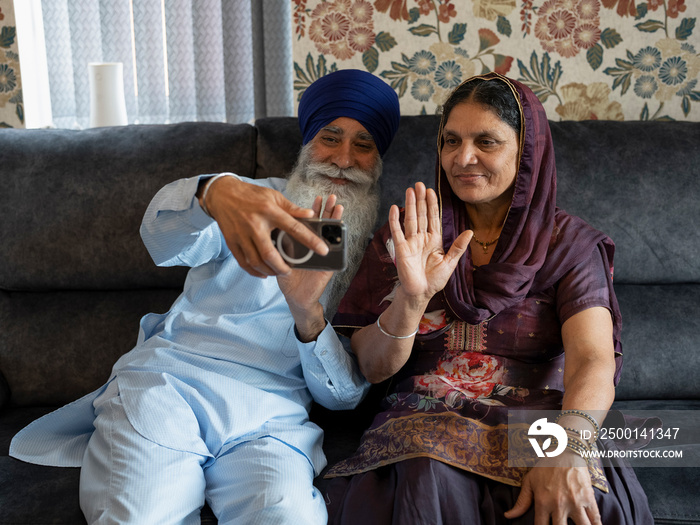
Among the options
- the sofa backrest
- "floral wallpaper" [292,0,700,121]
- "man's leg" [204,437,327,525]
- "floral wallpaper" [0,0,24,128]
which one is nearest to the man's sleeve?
"man's leg" [204,437,327,525]

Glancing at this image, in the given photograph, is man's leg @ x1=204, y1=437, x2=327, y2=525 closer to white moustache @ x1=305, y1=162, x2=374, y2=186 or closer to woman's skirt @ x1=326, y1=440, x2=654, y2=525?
woman's skirt @ x1=326, y1=440, x2=654, y2=525

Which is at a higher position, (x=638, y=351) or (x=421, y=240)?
(x=421, y=240)

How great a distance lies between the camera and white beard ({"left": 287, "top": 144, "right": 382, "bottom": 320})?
1693 mm

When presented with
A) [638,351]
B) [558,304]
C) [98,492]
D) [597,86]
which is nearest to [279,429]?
[98,492]

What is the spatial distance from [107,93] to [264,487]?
169cm

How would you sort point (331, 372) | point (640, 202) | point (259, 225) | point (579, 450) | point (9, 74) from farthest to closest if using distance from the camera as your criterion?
point (9, 74)
point (640, 202)
point (331, 372)
point (579, 450)
point (259, 225)

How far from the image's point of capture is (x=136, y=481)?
3.92 ft

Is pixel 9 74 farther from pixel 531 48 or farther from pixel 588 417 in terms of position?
pixel 588 417

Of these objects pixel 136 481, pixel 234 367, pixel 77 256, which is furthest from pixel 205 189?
pixel 77 256

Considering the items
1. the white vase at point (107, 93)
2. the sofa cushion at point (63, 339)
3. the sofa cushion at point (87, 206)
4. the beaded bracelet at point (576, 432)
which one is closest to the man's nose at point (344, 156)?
the sofa cushion at point (87, 206)

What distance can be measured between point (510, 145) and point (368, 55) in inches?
38.6

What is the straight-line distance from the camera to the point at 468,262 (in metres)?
1.48

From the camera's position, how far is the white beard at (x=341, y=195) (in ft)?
5.56

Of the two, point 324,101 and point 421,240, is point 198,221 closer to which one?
point 421,240
